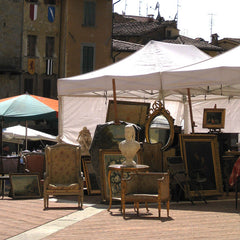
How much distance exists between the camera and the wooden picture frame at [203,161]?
1289cm

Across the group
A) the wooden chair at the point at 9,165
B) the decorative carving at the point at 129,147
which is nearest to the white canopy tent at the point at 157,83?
the wooden chair at the point at 9,165

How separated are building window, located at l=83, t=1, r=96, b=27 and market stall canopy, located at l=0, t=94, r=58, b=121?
23.2 metres

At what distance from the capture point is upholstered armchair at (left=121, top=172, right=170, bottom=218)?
1025 centimetres

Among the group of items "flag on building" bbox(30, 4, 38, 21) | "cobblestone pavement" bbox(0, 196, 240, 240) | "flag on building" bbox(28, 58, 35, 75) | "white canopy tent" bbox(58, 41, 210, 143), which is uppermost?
"flag on building" bbox(30, 4, 38, 21)

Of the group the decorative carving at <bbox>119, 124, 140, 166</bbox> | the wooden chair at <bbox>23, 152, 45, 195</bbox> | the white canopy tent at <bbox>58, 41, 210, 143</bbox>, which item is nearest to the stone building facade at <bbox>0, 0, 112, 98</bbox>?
the white canopy tent at <bbox>58, 41, 210, 143</bbox>

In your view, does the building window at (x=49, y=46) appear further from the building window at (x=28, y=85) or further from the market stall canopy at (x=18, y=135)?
the market stall canopy at (x=18, y=135)

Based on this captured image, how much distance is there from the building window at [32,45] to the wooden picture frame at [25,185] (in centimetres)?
2698

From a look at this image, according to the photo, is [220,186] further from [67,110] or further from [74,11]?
[74,11]

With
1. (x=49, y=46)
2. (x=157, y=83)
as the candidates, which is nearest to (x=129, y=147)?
(x=157, y=83)

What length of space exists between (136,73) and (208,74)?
210cm

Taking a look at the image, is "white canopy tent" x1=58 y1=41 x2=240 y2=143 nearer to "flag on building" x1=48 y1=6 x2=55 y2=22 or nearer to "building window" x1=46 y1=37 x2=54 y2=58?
"building window" x1=46 y1=37 x2=54 y2=58

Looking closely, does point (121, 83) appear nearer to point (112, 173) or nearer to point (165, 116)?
point (165, 116)

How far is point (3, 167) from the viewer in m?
14.4

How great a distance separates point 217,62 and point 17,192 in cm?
485
